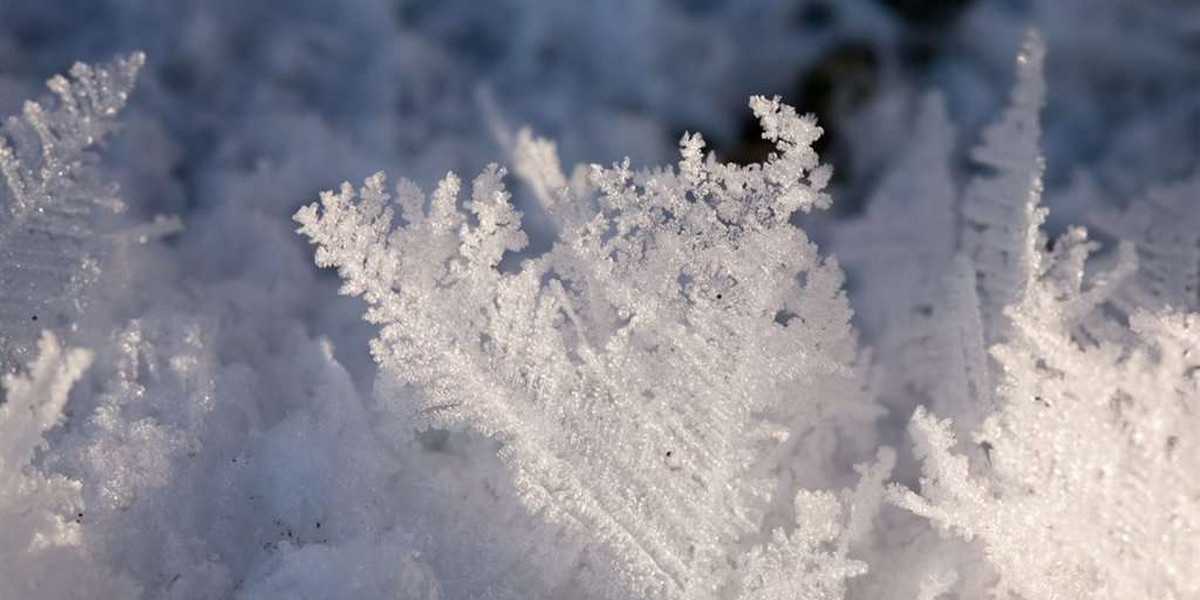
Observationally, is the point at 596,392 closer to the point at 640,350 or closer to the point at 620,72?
the point at 640,350

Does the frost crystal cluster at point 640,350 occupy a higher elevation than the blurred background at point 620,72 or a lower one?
lower

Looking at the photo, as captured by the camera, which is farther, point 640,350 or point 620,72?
point 620,72

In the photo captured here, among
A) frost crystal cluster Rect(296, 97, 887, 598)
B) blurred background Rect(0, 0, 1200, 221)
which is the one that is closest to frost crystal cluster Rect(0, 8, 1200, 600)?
frost crystal cluster Rect(296, 97, 887, 598)

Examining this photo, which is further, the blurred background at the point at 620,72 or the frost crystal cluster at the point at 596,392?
the blurred background at the point at 620,72

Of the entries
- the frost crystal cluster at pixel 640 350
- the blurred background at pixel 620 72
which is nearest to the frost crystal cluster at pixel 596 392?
the frost crystal cluster at pixel 640 350

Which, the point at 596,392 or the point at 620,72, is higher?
the point at 620,72

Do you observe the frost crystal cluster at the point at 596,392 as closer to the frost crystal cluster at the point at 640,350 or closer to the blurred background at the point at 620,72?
the frost crystal cluster at the point at 640,350

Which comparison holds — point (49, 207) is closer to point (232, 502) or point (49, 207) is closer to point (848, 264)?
point (232, 502)

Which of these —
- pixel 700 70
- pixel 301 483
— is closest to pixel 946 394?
pixel 301 483

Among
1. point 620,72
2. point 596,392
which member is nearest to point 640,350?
point 596,392

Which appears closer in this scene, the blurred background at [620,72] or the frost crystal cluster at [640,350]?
the frost crystal cluster at [640,350]
